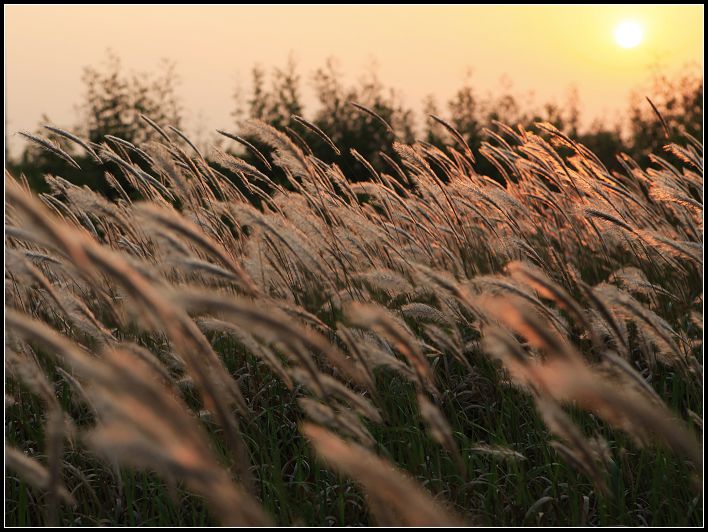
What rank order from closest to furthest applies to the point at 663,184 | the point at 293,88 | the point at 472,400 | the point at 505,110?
the point at 472,400, the point at 663,184, the point at 293,88, the point at 505,110

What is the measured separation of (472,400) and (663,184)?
125cm

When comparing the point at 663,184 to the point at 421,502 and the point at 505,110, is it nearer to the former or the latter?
the point at 421,502

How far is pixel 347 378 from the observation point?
8.48ft

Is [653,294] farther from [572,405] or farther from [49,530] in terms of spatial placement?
[49,530]

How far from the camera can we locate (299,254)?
6.41ft

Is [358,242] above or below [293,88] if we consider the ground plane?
below

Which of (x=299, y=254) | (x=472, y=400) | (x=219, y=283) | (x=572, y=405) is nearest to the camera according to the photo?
(x=299, y=254)

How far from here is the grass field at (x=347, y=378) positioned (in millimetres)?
1085

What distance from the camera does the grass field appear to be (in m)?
1.08

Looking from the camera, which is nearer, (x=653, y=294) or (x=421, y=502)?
(x=421, y=502)

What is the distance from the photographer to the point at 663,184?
305 centimetres

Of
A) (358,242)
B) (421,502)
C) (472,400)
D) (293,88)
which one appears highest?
(293,88)

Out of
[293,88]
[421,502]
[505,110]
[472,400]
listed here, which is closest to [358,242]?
[472,400]

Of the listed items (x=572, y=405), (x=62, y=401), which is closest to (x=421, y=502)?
(x=572, y=405)
